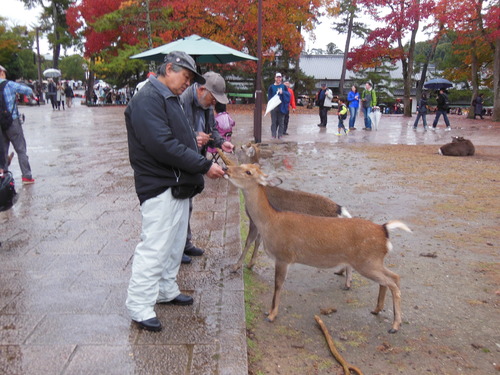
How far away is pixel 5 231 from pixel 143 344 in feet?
10.3

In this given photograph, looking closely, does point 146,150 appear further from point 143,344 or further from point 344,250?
point 344,250

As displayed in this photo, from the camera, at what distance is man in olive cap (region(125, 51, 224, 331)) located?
3000 millimetres

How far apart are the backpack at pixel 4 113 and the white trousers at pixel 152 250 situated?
4864 millimetres

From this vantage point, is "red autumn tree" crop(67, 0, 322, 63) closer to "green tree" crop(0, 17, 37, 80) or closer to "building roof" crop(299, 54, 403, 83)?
"green tree" crop(0, 17, 37, 80)

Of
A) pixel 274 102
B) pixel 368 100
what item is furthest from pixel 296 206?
pixel 368 100

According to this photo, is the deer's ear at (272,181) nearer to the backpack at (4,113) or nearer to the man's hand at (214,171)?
the man's hand at (214,171)

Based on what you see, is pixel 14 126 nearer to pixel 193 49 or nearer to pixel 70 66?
pixel 193 49

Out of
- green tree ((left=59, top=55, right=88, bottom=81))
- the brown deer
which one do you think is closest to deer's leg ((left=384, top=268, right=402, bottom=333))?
the brown deer

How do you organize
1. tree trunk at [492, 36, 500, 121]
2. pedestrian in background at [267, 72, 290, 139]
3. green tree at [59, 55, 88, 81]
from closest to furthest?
pedestrian in background at [267, 72, 290, 139] < tree trunk at [492, 36, 500, 121] < green tree at [59, 55, 88, 81]

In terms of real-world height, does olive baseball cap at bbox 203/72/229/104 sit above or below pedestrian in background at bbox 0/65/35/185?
above

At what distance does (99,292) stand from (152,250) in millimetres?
958

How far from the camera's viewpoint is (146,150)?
3066 mm

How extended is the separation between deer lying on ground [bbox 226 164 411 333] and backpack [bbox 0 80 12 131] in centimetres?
471

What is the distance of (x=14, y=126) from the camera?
23.8 feet
